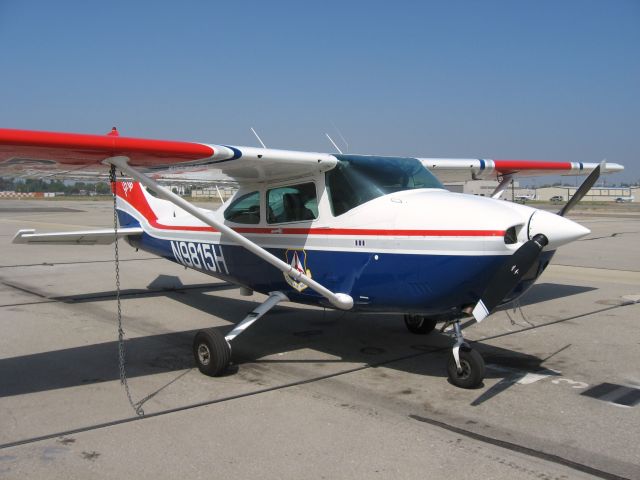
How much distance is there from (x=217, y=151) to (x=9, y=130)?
177 centimetres

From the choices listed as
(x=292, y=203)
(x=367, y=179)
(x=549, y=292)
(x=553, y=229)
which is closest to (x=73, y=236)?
(x=292, y=203)

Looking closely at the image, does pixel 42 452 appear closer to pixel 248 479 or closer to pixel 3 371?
pixel 248 479

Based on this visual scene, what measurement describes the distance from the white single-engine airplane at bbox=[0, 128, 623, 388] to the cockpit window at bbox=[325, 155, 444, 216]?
0.04 ft

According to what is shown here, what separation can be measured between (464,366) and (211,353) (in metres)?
2.49

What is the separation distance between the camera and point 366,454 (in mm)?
4004

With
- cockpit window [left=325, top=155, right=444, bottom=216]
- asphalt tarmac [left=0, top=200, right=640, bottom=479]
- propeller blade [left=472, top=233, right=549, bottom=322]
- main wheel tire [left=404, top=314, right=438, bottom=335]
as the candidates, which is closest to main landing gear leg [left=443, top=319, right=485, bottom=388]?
asphalt tarmac [left=0, top=200, right=640, bottom=479]

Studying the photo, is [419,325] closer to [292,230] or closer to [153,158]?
[292,230]

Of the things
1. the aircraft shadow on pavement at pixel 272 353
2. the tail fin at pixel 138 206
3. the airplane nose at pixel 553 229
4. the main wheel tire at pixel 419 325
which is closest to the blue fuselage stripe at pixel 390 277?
the airplane nose at pixel 553 229

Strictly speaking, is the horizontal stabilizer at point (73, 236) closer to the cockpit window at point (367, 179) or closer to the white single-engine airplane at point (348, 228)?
the white single-engine airplane at point (348, 228)

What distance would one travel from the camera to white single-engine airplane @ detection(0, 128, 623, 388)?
498 centimetres

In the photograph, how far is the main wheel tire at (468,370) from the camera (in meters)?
5.38

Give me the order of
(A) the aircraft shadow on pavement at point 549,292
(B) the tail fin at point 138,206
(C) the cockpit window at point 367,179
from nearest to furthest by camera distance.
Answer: (C) the cockpit window at point 367,179
(B) the tail fin at point 138,206
(A) the aircraft shadow on pavement at point 549,292

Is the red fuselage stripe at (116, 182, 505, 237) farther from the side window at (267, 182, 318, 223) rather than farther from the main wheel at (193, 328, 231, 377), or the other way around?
the main wheel at (193, 328, 231, 377)

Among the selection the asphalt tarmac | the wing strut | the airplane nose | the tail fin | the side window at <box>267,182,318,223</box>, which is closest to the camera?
the asphalt tarmac
